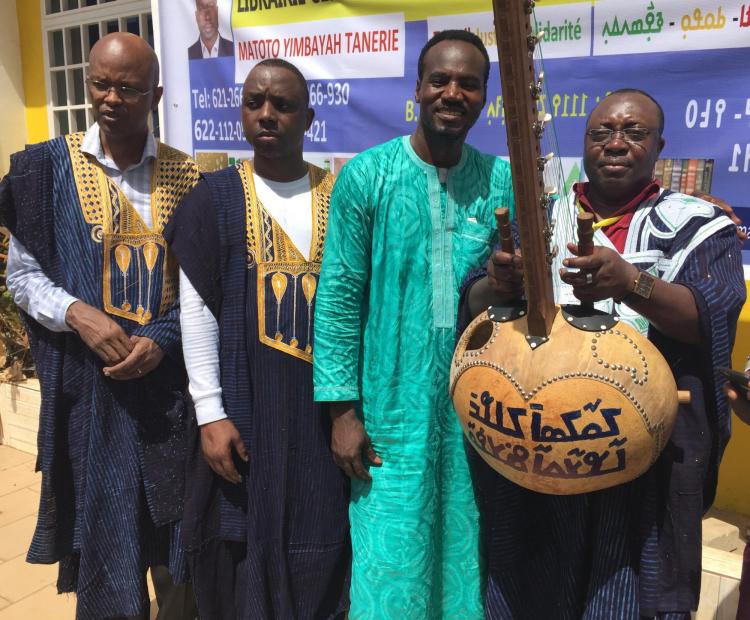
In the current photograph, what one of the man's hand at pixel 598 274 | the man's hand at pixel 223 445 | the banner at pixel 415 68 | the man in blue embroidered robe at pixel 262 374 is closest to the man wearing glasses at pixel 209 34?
the banner at pixel 415 68

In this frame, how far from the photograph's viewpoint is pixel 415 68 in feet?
10.8

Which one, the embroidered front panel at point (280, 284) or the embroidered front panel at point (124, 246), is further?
the embroidered front panel at point (124, 246)

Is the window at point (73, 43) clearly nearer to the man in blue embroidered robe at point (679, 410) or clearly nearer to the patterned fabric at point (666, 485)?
the man in blue embroidered robe at point (679, 410)

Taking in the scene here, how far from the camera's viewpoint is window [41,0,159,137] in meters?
5.74

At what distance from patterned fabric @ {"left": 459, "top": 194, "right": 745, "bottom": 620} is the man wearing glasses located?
288 cm

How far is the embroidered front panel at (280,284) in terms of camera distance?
1.92 m

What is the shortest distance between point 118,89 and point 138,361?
2.77ft

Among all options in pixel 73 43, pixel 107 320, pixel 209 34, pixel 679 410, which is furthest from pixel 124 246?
pixel 73 43

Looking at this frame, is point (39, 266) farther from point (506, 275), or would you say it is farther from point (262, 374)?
point (506, 275)

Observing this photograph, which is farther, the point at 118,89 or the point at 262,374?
the point at 118,89

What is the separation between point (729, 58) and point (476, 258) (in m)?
1.56

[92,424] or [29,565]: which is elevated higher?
[92,424]

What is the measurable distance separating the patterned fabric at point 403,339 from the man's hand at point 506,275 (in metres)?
0.32

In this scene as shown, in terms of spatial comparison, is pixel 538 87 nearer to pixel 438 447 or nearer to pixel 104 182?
pixel 438 447
